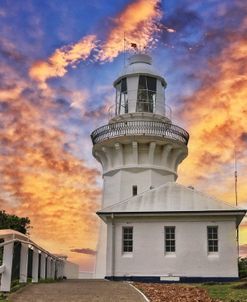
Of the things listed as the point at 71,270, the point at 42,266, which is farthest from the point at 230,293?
the point at 71,270

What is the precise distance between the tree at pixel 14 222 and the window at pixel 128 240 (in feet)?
41.5

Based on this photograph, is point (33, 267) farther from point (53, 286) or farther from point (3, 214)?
point (3, 214)

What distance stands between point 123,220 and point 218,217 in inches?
200

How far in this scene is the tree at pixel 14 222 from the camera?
128ft

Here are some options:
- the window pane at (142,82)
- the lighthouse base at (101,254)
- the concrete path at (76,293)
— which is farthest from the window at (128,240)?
the window pane at (142,82)

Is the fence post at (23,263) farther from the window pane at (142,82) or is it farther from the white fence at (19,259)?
the window pane at (142,82)

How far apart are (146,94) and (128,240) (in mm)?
12394

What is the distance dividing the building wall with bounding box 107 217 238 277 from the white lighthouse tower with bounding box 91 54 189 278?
17.8 ft

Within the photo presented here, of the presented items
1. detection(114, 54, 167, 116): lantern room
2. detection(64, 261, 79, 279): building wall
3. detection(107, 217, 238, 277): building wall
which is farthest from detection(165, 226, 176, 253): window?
detection(114, 54, 167, 116): lantern room

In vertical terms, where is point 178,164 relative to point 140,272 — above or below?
above

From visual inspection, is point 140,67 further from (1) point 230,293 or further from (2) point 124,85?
(1) point 230,293

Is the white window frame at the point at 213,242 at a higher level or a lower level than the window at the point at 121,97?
lower

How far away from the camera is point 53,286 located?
20.1 m

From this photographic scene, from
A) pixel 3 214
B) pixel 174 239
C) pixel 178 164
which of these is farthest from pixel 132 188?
pixel 3 214
